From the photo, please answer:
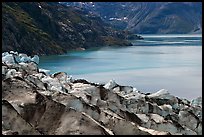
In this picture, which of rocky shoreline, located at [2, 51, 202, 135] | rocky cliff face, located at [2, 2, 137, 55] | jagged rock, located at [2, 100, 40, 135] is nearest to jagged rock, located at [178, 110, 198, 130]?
rocky shoreline, located at [2, 51, 202, 135]

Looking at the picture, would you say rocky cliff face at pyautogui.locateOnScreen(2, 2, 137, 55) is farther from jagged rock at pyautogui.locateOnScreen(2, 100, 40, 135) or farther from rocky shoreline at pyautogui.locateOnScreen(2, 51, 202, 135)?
jagged rock at pyautogui.locateOnScreen(2, 100, 40, 135)

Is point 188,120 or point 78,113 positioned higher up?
point 78,113

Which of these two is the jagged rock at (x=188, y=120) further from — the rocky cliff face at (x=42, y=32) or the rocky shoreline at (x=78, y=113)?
the rocky cliff face at (x=42, y=32)

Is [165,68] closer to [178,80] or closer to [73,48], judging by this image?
[178,80]

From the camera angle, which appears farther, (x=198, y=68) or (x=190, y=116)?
(x=198, y=68)

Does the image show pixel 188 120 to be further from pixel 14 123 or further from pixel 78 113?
pixel 14 123

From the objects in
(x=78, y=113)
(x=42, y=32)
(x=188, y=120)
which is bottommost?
(x=42, y=32)

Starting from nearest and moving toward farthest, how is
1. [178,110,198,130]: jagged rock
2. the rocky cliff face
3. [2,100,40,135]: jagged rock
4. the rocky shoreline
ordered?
[2,100,40,135]: jagged rock < the rocky shoreline < [178,110,198,130]: jagged rock < the rocky cliff face

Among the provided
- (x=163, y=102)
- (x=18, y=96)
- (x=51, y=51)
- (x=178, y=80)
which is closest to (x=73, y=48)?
(x=51, y=51)

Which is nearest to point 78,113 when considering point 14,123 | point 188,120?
point 14,123
